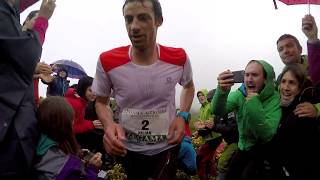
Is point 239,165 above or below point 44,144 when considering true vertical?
below

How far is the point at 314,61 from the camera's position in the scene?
4164 mm

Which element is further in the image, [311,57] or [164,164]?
[311,57]

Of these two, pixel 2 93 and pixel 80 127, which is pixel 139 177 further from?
pixel 80 127

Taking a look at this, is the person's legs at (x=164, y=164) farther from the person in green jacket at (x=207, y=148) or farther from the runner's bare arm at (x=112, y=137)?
the person in green jacket at (x=207, y=148)

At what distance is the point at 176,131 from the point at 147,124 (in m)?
0.24

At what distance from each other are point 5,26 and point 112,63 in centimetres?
91

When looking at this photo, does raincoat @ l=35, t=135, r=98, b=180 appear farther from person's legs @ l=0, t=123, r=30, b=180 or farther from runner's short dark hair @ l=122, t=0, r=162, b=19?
runner's short dark hair @ l=122, t=0, r=162, b=19

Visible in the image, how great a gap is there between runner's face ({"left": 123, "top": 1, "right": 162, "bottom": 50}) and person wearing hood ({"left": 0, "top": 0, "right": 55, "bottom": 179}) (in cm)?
77

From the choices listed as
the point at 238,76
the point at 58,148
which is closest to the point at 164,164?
the point at 58,148

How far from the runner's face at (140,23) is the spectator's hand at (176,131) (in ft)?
2.15

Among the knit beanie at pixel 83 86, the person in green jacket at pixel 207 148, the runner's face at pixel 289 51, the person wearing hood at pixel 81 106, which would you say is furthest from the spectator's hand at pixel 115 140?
the person in green jacket at pixel 207 148

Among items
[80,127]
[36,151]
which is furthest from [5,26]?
[80,127]

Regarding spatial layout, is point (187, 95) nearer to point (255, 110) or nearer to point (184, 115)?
point (184, 115)

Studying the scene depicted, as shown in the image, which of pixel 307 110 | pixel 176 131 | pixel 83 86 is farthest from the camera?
pixel 83 86
